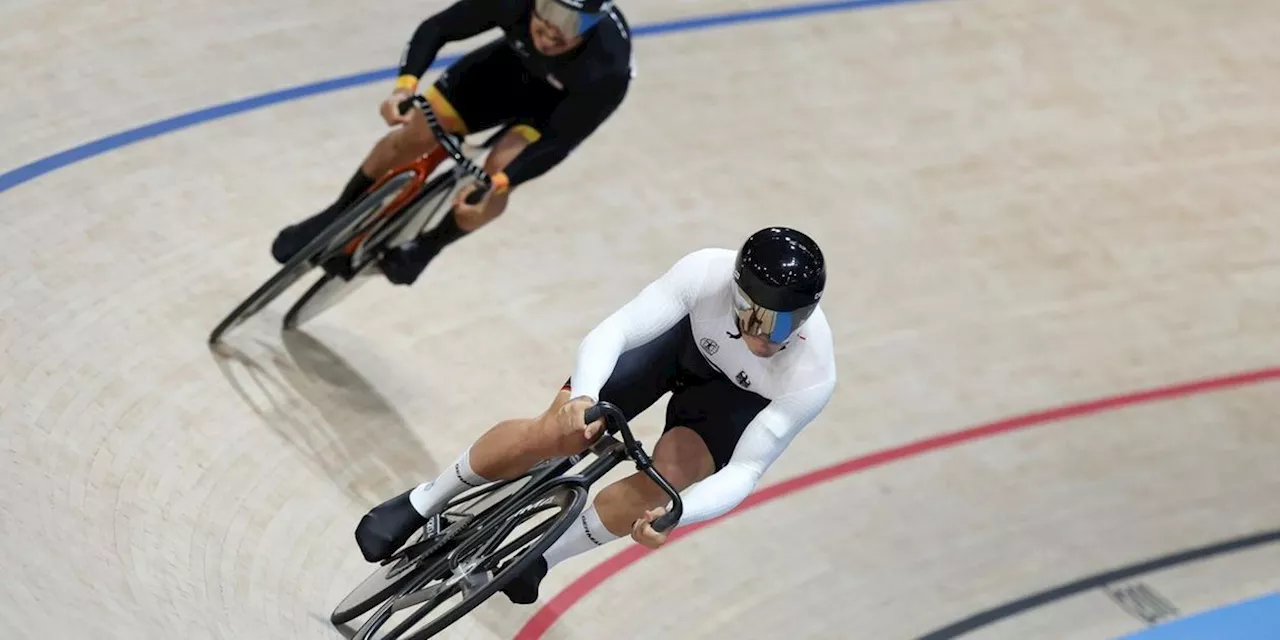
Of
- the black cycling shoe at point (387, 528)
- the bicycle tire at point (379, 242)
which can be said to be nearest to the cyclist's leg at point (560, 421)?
the black cycling shoe at point (387, 528)

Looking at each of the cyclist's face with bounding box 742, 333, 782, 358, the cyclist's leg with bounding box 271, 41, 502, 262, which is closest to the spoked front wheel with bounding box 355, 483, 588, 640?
the cyclist's face with bounding box 742, 333, 782, 358

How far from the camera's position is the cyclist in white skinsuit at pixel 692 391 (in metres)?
2.31

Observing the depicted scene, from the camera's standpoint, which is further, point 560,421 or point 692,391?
point 692,391

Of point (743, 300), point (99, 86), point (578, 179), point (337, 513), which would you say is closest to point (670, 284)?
point (743, 300)

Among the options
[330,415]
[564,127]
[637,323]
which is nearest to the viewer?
[637,323]

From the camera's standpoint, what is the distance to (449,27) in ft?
11.1

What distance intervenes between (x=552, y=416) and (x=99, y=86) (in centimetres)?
284

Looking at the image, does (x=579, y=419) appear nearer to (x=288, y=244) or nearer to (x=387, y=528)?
(x=387, y=528)

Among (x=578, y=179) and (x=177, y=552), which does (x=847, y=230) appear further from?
(x=177, y=552)

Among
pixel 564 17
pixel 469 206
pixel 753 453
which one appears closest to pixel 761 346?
pixel 753 453

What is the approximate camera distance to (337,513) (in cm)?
331

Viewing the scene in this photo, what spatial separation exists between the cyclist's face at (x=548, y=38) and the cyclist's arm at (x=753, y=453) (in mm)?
1144

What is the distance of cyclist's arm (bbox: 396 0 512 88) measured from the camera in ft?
11.0

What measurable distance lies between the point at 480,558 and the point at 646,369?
528mm
